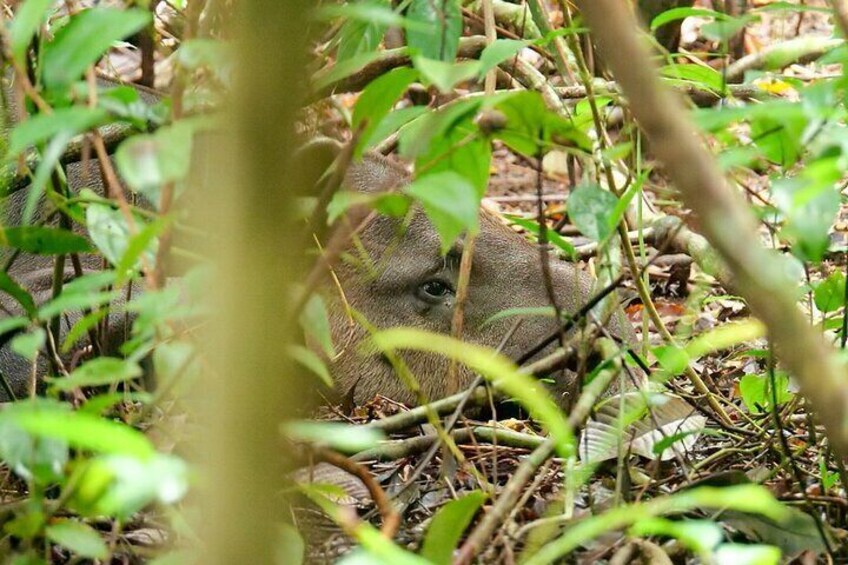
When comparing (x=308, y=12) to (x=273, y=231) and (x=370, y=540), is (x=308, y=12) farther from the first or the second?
(x=370, y=540)

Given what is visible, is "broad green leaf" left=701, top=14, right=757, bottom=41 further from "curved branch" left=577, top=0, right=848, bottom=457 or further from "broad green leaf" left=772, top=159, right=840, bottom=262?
"curved branch" left=577, top=0, right=848, bottom=457

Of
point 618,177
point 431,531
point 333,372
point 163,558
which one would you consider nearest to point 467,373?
point 333,372

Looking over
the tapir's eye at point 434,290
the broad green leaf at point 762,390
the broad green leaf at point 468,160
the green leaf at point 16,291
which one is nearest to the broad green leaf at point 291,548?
the broad green leaf at point 468,160

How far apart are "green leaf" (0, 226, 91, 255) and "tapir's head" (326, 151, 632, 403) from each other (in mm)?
2152

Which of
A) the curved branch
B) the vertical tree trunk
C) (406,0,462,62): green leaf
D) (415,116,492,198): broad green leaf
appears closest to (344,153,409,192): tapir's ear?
(406,0,462,62): green leaf

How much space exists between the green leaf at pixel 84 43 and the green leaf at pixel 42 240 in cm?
43

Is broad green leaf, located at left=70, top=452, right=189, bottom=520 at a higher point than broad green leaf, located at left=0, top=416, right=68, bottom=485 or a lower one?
higher

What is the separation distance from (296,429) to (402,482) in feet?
4.30

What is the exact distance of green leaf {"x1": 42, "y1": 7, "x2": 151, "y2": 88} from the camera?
52.1 inches

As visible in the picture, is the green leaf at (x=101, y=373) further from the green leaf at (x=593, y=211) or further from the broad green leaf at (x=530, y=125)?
the green leaf at (x=593, y=211)

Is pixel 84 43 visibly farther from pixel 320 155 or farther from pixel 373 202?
pixel 320 155

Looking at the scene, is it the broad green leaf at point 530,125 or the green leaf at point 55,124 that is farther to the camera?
the broad green leaf at point 530,125

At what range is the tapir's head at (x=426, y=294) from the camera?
155 inches

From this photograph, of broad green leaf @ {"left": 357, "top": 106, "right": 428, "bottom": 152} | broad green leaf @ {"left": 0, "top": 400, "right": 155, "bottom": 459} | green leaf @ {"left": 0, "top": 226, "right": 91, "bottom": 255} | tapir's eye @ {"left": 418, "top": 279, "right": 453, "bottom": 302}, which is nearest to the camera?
broad green leaf @ {"left": 0, "top": 400, "right": 155, "bottom": 459}
